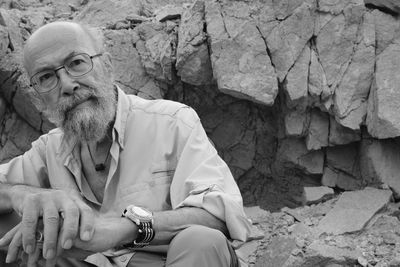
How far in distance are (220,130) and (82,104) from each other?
4.02 metres

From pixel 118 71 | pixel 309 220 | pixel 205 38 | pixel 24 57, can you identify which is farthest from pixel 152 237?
pixel 118 71

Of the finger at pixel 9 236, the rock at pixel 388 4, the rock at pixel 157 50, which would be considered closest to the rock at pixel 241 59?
the rock at pixel 157 50

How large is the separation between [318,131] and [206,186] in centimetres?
399

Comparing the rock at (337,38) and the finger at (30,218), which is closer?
the finger at (30,218)

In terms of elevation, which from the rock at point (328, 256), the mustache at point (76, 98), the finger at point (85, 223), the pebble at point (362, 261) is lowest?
the pebble at point (362, 261)

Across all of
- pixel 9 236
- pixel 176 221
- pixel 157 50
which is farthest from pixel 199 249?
pixel 157 50

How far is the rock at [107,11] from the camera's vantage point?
707 cm

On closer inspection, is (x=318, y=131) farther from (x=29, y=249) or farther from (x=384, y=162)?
(x=29, y=249)

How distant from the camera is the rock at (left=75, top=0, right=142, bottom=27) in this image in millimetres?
7070

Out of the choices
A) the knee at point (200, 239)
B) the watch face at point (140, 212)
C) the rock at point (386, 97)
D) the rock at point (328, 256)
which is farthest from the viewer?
the rock at point (386, 97)

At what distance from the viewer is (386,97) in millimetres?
5645

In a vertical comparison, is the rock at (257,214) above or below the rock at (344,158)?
below

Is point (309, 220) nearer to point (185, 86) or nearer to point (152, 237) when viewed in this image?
point (185, 86)

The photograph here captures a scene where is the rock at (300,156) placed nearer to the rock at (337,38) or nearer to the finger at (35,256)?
the rock at (337,38)
